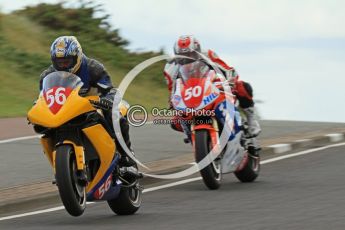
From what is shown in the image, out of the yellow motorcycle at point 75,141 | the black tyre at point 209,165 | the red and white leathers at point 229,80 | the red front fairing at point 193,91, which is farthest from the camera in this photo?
the red and white leathers at point 229,80

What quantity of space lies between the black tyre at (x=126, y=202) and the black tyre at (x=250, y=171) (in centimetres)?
290

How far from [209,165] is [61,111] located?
3.09 m

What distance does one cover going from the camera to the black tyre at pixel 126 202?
10758 mm

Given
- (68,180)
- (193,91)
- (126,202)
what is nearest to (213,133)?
(193,91)

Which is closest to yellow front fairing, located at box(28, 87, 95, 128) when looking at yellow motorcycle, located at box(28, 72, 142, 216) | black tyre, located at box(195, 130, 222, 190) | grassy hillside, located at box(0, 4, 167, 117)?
yellow motorcycle, located at box(28, 72, 142, 216)

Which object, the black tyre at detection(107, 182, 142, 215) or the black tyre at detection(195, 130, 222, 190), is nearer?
the black tyre at detection(107, 182, 142, 215)

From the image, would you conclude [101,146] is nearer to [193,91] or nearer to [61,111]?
[61,111]

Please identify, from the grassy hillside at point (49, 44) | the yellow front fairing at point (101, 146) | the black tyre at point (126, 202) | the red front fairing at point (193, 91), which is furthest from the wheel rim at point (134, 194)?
the grassy hillside at point (49, 44)

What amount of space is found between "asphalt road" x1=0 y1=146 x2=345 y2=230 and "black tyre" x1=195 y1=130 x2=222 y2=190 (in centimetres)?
13

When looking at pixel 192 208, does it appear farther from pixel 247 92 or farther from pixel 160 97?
pixel 160 97

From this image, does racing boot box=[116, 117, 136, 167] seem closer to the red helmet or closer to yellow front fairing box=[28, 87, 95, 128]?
yellow front fairing box=[28, 87, 95, 128]

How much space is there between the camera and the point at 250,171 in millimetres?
13711

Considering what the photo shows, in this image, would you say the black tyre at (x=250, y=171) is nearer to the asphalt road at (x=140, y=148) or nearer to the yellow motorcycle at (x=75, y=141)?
the asphalt road at (x=140, y=148)

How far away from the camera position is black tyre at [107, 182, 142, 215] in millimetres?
10758
